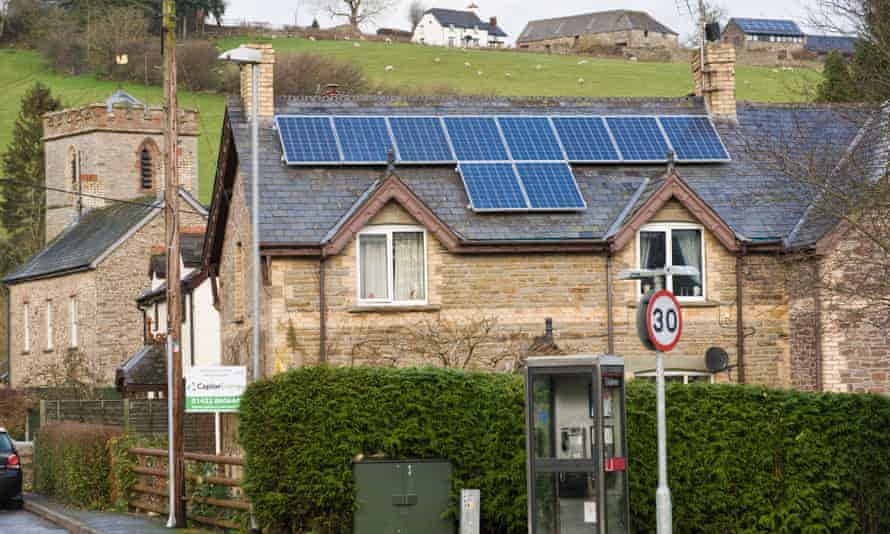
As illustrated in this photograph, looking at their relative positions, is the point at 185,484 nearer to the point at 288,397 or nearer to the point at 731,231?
the point at 288,397

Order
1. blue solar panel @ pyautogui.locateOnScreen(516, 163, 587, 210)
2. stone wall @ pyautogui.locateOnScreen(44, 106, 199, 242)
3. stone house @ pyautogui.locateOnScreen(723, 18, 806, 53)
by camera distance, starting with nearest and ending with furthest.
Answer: blue solar panel @ pyautogui.locateOnScreen(516, 163, 587, 210) → stone wall @ pyautogui.locateOnScreen(44, 106, 199, 242) → stone house @ pyautogui.locateOnScreen(723, 18, 806, 53)

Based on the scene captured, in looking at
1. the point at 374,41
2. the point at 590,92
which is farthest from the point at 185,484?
the point at 374,41

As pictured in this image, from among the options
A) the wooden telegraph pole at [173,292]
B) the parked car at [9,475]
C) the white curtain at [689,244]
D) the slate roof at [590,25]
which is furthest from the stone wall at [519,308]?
the slate roof at [590,25]

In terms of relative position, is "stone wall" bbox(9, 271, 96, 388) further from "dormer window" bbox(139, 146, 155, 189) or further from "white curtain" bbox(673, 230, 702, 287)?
"white curtain" bbox(673, 230, 702, 287)

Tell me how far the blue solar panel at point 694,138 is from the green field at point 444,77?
56.4 metres

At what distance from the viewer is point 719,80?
3562cm

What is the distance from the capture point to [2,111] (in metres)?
102

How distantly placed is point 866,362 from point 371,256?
9960mm

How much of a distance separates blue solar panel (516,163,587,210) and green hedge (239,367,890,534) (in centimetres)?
1122

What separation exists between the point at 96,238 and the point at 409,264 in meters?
35.9

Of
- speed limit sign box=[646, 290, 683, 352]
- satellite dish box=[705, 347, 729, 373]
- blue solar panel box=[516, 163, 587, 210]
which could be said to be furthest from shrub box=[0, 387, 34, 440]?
speed limit sign box=[646, 290, 683, 352]

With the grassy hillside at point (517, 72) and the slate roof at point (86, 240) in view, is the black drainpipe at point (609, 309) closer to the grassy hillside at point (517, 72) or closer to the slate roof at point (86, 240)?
the slate roof at point (86, 240)

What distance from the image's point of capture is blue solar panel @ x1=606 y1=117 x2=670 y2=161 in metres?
33.6

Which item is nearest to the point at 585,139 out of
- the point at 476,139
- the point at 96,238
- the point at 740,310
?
the point at 476,139
